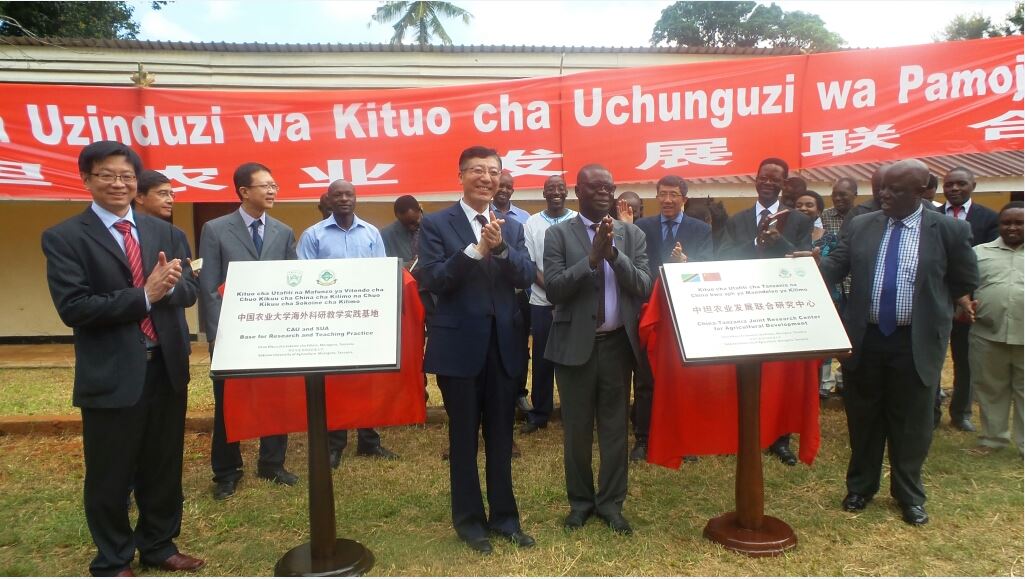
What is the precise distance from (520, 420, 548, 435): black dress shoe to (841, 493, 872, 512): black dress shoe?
232 centimetres

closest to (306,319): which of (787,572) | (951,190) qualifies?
(787,572)

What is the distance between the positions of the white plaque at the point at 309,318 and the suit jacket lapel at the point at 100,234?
19.3 inches

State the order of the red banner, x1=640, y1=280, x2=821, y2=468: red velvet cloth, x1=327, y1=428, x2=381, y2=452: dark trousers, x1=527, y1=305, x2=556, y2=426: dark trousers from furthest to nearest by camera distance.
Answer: the red banner
x1=527, y1=305, x2=556, y2=426: dark trousers
x1=327, y1=428, x2=381, y2=452: dark trousers
x1=640, y1=280, x2=821, y2=468: red velvet cloth

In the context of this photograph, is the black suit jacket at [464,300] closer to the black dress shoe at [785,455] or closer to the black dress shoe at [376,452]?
the black dress shoe at [376,452]

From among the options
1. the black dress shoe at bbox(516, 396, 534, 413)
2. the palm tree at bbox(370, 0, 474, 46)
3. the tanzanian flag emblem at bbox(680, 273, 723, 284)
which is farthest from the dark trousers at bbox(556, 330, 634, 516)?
the palm tree at bbox(370, 0, 474, 46)

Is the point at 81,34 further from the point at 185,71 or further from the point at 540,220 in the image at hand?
the point at 540,220

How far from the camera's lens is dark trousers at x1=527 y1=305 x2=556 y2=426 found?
4.99 m

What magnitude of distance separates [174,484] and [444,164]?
4687 millimetres

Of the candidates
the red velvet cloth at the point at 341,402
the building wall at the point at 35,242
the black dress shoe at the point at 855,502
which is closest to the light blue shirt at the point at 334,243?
the red velvet cloth at the point at 341,402

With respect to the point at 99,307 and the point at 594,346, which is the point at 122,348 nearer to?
the point at 99,307

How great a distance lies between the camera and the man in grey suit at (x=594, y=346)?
3.49 m

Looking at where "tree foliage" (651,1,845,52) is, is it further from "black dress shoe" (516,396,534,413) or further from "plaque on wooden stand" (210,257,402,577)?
"plaque on wooden stand" (210,257,402,577)

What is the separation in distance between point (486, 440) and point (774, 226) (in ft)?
7.00

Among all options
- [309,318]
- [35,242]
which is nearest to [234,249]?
[309,318]
